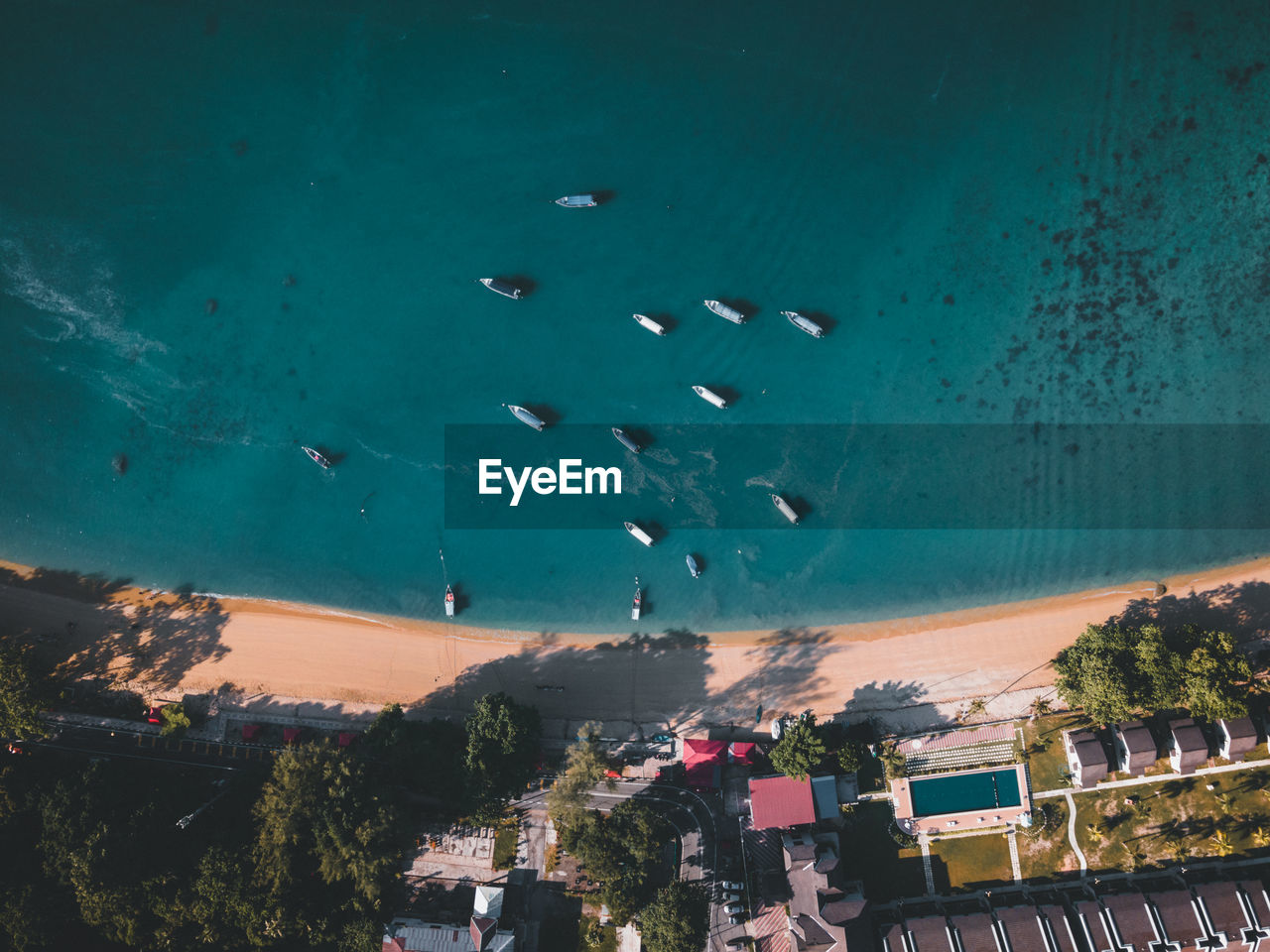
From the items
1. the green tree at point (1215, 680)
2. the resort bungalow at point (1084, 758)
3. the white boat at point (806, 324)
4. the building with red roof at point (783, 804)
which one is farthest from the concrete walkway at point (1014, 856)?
the white boat at point (806, 324)

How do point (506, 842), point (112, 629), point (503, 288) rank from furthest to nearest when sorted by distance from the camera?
1. point (112, 629)
2. point (503, 288)
3. point (506, 842)

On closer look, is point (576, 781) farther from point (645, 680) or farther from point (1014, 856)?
point (1014, 856)

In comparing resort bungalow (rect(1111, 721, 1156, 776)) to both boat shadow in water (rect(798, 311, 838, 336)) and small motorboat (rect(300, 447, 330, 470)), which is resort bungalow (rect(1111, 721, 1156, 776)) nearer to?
boat shadow in water (rect(798, 311, 838, 336))

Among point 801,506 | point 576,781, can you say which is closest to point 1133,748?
point 801,506

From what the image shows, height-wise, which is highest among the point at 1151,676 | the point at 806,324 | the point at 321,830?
the point at 806,324

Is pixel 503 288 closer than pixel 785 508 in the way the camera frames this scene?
No

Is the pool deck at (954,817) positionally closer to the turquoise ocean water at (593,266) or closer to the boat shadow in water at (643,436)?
the turquoise ocean water at (593,266)
